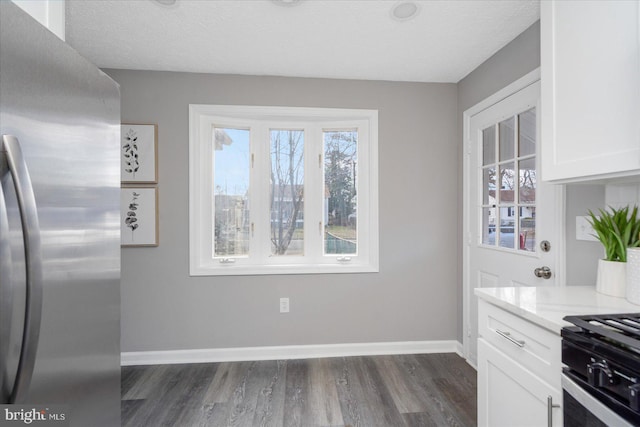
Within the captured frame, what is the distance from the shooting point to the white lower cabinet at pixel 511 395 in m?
0.99

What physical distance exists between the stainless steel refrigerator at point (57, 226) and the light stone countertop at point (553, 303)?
141 centimetres

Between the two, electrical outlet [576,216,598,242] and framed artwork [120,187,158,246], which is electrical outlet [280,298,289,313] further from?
electrical outlet [576,216,598,242]

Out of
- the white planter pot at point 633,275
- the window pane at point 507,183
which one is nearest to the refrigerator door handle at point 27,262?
the white planter pot at point 633,275

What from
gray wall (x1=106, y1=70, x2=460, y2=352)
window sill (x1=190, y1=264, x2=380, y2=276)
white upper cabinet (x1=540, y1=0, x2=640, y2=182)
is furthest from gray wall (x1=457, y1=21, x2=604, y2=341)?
window sill (x1=190, y1=264, x2=380, y2=276)

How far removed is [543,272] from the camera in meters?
1.68

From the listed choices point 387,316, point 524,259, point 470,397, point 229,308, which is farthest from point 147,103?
point 470,397

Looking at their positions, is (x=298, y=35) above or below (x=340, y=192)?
above

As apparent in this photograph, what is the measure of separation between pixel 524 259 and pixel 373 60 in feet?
5.73

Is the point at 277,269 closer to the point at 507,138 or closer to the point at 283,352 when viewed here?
the point at 283,352

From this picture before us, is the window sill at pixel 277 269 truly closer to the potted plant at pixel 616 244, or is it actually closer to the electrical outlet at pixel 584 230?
the electrical outlet at pixel 584 230

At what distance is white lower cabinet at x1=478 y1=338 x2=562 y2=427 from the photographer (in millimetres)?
986

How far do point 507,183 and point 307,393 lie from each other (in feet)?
6.55

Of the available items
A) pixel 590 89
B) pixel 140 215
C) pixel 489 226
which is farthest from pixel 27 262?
pixel 489 226

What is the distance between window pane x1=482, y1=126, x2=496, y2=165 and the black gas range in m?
1.49
